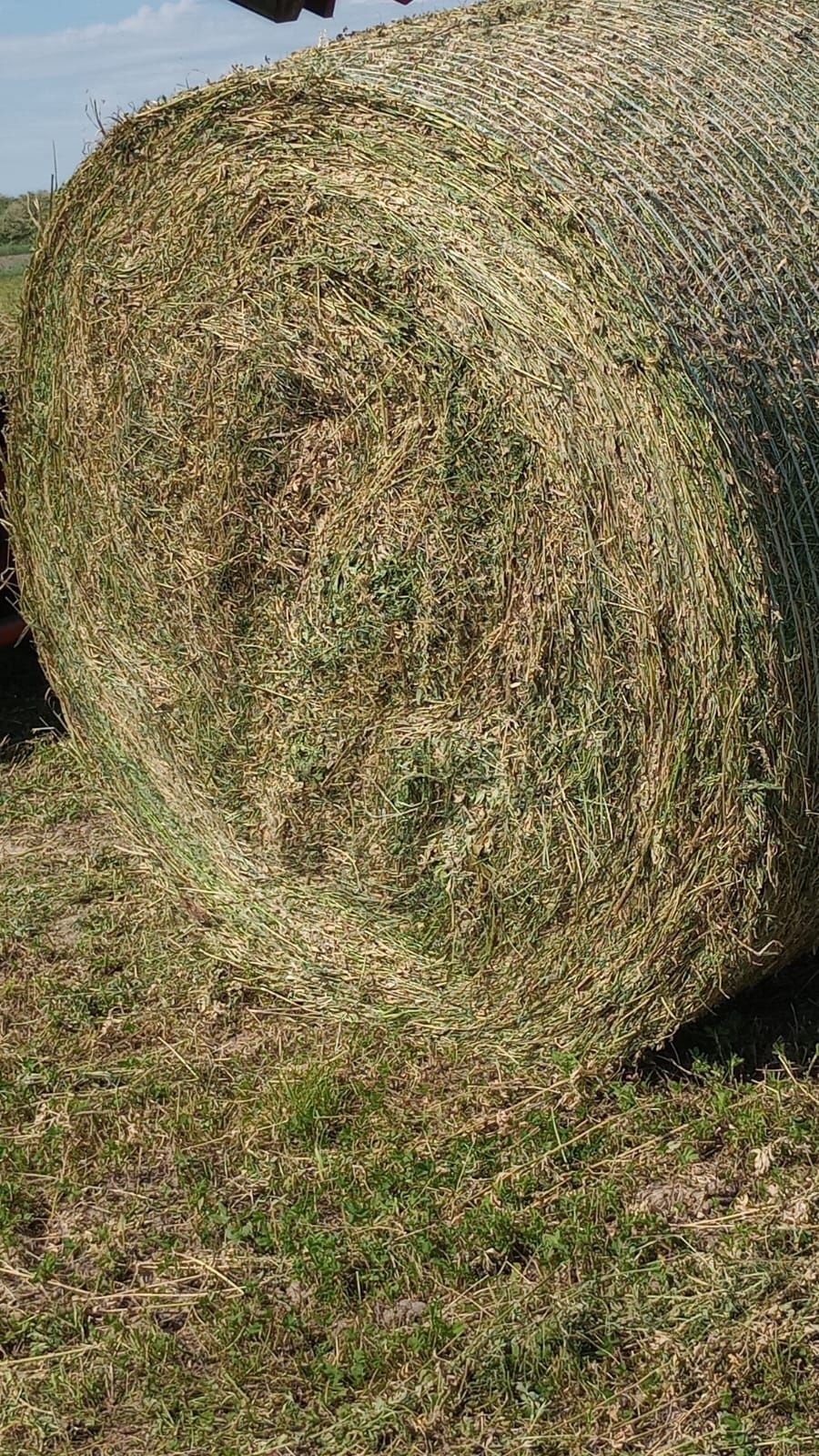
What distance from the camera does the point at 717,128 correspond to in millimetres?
3793

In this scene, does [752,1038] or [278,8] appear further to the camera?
[752,1038]

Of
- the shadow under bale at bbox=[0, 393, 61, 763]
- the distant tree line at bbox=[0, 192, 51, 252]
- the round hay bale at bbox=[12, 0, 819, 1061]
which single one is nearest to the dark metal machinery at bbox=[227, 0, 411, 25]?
the round hay bale at bbox=[12, 0, 819, 1061]

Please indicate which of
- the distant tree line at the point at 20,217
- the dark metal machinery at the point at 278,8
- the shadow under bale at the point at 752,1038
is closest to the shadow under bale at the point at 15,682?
the distant tree line at the point at 20,217

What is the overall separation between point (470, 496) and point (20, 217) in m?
11.0

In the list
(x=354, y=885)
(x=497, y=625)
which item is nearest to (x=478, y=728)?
(x=497, y=625)

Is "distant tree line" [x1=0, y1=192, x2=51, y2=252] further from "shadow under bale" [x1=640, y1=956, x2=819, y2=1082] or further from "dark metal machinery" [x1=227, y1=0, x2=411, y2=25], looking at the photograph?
"shadow under bale" [x1=640, y1=956, x2=819, y2=1082]

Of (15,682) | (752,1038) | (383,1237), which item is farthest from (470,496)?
(15,682)

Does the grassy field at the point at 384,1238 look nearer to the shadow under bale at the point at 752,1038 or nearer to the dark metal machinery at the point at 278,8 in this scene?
the shadow under bale at the point at 752,1038

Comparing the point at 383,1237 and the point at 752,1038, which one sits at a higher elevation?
the point at 752,1038

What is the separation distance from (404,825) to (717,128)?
209 centimetres

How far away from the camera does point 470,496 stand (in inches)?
161

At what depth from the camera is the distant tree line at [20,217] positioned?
17.2 ft

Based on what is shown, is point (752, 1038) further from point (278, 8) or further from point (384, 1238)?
point (278, 8)

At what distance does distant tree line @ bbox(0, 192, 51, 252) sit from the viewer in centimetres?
523
